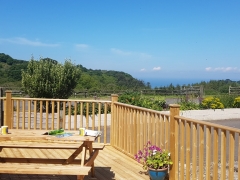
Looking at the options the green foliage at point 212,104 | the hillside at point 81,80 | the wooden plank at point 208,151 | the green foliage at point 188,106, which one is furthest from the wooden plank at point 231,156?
the hillside at point 81,80

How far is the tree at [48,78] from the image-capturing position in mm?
11180

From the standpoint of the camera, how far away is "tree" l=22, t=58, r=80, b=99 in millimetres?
11180

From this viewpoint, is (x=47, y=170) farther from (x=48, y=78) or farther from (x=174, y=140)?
(x=48, y=78)

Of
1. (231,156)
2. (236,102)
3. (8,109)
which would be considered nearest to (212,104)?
(236,102)

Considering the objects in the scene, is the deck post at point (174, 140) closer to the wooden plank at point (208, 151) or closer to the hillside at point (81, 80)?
the wooden plank at point (208, 151)

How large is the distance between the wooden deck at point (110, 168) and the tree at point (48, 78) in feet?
17.5

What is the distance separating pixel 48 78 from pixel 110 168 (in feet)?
22.9

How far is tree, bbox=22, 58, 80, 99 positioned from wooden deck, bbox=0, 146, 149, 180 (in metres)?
5.33

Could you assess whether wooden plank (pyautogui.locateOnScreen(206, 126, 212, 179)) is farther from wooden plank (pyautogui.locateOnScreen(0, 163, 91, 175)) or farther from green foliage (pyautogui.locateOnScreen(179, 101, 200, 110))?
green foliage (pyautogui.locateOnScreen(179, 101, 200, 110))

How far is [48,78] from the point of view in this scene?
37.2 feet

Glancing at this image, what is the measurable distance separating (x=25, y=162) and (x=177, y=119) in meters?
2.36

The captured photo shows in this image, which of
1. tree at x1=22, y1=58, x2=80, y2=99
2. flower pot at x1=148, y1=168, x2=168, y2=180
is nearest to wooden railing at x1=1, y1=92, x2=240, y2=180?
flower pot at x1=148, y1=168, x2=168, y2=180

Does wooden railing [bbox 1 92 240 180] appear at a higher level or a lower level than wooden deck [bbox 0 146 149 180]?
higher

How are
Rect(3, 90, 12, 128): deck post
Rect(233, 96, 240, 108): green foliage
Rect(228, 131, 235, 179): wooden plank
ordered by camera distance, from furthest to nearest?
Rect(233, 96, 240, 108): green foliage → Rect(3, 90, 12, 128): deck post → Rect(228, 131, 235, 179): wooden plank
